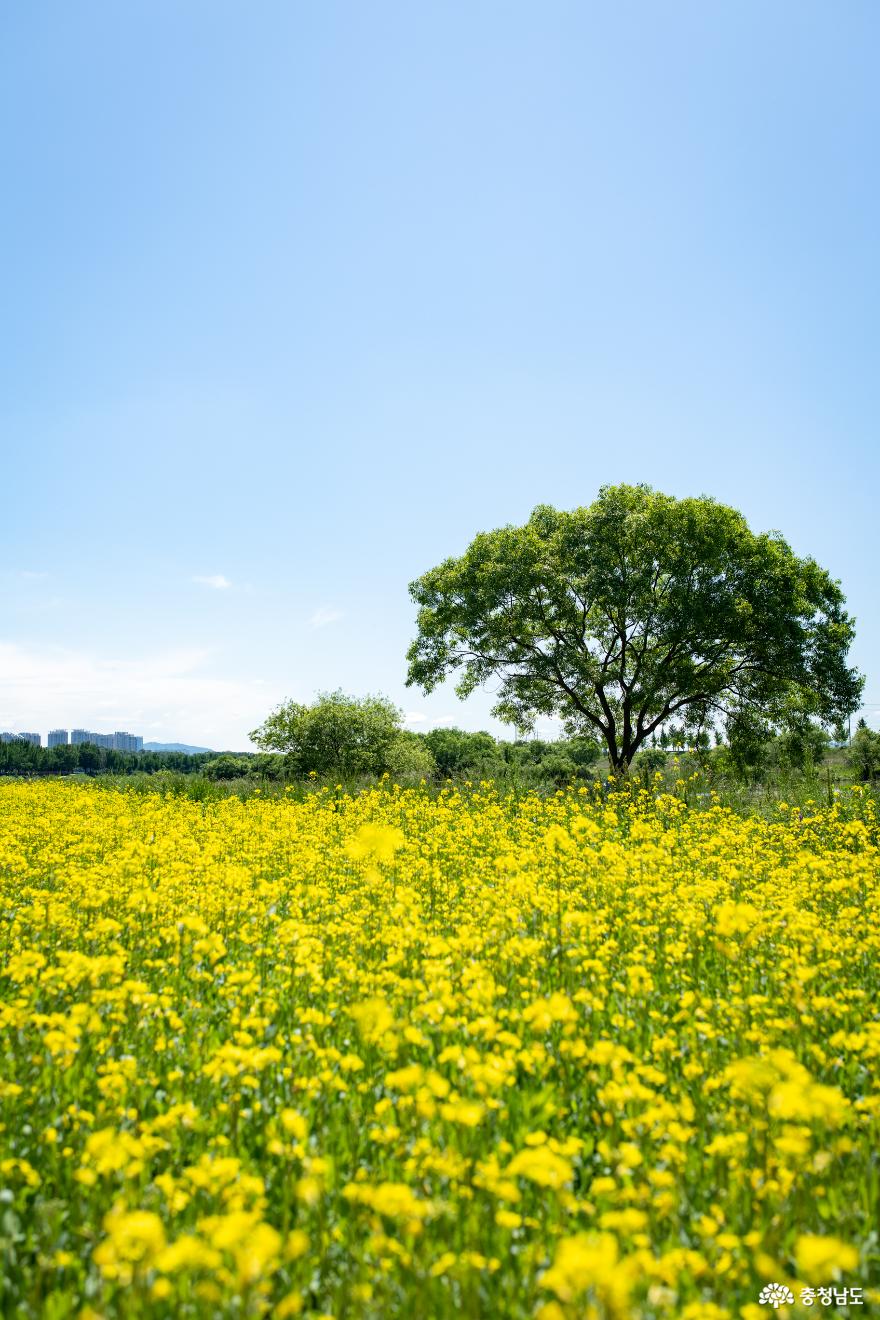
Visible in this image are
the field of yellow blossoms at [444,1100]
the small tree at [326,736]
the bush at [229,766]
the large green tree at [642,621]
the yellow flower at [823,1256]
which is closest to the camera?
the yellow flower at [823,1256]

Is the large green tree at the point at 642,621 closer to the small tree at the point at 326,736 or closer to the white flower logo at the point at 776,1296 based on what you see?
the small tree at the point at 326,736

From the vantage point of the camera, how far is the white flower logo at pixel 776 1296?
2.48m

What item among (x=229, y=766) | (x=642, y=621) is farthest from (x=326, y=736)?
(x=229, y=766)

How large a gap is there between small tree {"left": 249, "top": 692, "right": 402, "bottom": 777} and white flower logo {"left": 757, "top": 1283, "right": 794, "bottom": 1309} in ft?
122

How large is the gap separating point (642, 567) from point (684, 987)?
2161 cm

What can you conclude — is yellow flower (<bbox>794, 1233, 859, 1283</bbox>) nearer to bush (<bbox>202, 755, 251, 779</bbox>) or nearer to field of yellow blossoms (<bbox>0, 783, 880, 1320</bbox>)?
field of yellow blossoms (<bbox>0, 783, 880, 1320</bbox>)

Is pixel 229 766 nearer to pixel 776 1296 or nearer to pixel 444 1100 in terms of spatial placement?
pixel 444 1100

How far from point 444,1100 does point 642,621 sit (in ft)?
77.2

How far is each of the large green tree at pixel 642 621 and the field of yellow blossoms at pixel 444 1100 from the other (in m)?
17.8

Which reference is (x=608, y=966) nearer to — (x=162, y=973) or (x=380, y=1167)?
(x=380, y=1167)

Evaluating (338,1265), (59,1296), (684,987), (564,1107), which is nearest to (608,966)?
(684,987)

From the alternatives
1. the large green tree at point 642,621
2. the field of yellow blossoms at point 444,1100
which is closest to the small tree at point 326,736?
the large green tree at point 642,621

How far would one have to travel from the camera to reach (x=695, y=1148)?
11.2ft


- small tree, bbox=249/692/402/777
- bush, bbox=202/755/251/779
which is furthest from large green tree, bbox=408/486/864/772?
bush, bbox=202/755/251/779
